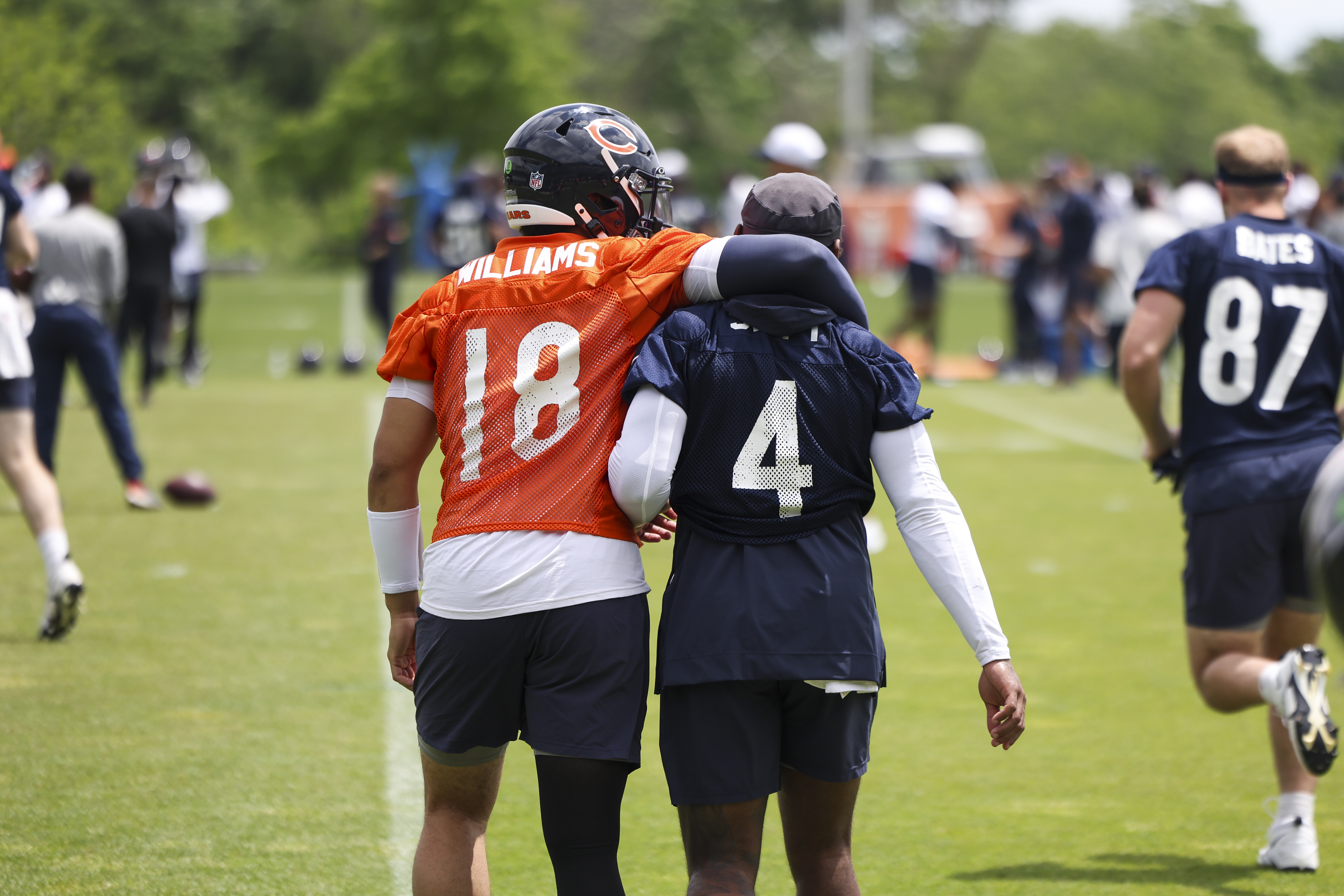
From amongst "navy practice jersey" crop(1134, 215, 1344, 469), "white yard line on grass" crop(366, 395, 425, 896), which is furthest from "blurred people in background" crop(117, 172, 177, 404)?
"navy practice jersey" crop(1134, 215, 1344, 469)

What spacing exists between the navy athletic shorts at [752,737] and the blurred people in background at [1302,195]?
52.9 ft

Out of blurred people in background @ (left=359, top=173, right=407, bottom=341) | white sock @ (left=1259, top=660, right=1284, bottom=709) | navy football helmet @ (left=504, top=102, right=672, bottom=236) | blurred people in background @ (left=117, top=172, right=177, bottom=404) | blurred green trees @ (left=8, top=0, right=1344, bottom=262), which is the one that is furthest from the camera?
blurred green trees @ (left=8, top=0, right=1344, bottom=262)

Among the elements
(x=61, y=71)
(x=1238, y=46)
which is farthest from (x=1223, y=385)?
(x=1238, y=46)

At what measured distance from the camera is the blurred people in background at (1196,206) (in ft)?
53.0

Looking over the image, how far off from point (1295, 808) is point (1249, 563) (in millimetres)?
715

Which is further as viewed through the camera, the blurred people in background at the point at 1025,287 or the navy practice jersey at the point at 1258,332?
the blurred people in background at the point at 1025,287

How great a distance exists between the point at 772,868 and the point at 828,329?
81.5 inches

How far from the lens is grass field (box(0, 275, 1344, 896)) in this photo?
4703 millimetres

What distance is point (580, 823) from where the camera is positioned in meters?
3.27

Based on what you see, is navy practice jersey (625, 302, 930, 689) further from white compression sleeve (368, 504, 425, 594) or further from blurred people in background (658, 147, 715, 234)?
blurred people in background (658, 147, 715, 234)

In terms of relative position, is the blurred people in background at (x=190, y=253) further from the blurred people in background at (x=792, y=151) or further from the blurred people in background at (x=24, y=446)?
the blurred people in background at (x=792, y=151)

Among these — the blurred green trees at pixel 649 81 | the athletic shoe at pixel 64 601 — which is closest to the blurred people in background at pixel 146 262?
the athletic shoe at pixel 64 601

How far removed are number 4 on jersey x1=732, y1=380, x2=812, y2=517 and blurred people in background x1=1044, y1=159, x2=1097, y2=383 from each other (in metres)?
15.7

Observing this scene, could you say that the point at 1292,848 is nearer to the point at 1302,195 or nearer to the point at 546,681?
the point at 546,681
